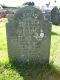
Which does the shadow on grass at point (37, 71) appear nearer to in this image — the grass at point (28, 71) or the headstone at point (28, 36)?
the grass at point (28, 71)

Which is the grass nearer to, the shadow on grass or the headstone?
the shadow on grass

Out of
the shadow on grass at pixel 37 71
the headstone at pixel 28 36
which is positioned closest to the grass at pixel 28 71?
the shadow on grass at pixel 37 71

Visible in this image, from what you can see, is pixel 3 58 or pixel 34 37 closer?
pixel 34 37

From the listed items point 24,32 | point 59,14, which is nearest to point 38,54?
point 24,32

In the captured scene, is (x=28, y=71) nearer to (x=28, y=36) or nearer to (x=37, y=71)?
(x=37, y=71)

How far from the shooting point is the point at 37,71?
233 inches

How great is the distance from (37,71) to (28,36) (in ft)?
3.25

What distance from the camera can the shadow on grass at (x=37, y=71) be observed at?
571 cm

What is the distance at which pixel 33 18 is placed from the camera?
607 cm

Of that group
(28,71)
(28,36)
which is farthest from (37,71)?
(28,36)

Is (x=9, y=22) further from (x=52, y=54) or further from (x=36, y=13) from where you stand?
(x=52, y=54)

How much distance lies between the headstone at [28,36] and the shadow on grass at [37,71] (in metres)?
0.23

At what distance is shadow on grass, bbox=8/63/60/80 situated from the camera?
5712 mm

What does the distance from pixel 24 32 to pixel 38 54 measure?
74 cm
